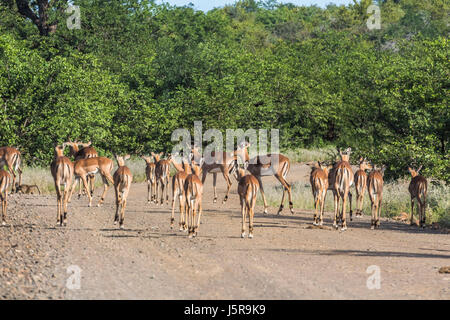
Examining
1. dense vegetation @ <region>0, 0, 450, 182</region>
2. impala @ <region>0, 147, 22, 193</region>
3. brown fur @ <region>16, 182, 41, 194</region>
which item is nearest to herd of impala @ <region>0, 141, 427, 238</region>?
impala @ <region>0, 147, 22, 193</region>

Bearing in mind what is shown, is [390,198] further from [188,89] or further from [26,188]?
[188,89]

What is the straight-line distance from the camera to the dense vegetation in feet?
87.4

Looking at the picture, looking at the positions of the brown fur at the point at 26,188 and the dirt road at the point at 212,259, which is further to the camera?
the brown fur at the point at 26,188

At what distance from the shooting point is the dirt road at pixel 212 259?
10688mm

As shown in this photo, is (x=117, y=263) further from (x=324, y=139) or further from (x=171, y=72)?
(x=324, y=139)

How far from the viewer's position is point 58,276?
1165cm

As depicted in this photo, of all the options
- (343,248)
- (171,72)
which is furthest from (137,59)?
(343,248)

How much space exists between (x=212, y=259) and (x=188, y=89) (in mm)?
26464

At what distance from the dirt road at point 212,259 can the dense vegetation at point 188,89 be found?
728cm

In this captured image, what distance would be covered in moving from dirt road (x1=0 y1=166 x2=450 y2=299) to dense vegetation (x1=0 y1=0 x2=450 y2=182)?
7.28 meters

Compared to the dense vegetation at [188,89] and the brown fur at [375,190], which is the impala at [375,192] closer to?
the brown fur at [375,190]

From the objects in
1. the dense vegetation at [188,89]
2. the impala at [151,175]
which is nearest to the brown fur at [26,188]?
the dense vegetation at [188,89]

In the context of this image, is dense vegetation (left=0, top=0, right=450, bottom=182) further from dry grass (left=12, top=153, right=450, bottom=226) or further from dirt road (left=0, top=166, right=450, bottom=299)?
dirt road (left=0, top=166, right=450, bottom=299)

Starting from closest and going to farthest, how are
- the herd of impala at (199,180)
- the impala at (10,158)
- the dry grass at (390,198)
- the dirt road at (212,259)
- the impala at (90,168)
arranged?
the dirt road at (212,259) < the herd of impala at (199,180) < the impala at (90,168) < the dry grass at (390,198) < the impala at (10,158)
